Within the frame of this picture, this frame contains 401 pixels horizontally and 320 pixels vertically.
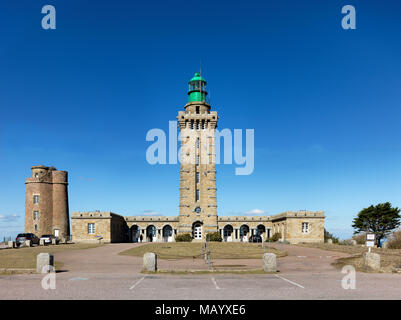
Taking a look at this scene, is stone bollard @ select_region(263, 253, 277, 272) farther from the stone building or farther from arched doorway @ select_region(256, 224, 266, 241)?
arched doorway @ select_region(256, 224, 266, 241)

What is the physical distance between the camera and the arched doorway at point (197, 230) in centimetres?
4694

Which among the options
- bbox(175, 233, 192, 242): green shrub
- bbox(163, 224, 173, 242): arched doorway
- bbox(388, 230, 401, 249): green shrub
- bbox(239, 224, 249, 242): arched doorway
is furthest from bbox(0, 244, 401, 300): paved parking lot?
bbox(163, 224, 173, 242): arched doorway

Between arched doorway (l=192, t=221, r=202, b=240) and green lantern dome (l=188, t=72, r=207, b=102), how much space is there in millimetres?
18361

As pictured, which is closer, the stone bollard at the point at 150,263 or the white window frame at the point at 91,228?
the stone bollard at the point at 150,263

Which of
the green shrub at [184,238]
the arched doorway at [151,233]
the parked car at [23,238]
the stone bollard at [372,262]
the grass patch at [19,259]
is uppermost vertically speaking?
the stone bollard at [372,262]

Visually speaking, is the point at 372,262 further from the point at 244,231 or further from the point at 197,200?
the point at 244,231

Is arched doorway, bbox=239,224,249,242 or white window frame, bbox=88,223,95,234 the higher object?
white window frame, bbox=88,223,95,234

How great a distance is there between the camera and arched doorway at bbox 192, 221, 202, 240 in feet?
154

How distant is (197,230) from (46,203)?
2391 cm

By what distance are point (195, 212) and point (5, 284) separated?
3545 cm

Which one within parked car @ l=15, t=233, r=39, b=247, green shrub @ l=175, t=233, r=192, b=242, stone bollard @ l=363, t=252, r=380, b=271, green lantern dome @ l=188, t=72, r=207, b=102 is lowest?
green shrub @ l=175, t=233, r=192, b=242

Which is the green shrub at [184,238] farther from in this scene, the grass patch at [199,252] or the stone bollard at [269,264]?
the stone bollard at [269,264]

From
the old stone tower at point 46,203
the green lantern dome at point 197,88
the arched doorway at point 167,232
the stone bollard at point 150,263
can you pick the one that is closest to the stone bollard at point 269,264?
the stone bollard at point 150,263
